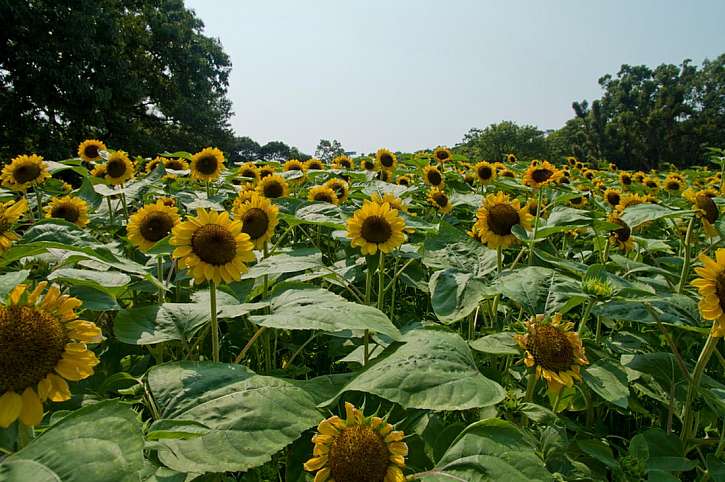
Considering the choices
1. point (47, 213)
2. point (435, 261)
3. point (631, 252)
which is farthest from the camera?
point (631, 252)

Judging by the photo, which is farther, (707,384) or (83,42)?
(83,42)

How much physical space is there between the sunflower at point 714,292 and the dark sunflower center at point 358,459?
102 centimetres

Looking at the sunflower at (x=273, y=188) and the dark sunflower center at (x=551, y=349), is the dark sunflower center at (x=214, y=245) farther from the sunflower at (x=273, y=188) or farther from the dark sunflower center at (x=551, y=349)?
the sunflower at (x=273, y=188)

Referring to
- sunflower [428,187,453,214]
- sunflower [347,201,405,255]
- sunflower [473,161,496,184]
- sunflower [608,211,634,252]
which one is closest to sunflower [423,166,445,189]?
sunflower [473,161,496,184]

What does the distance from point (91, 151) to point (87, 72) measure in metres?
18.1

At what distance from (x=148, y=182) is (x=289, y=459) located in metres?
2.98

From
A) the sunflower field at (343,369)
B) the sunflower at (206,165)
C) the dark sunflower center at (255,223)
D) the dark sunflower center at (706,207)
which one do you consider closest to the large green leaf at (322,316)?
the sunflower field at (343,369)

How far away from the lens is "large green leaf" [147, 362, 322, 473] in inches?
36.4

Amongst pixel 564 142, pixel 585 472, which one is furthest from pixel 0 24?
pixel 564 142

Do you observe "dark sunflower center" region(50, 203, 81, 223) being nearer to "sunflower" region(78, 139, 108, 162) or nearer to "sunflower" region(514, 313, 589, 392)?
"sunflower" region(78, 139, 108, 162)

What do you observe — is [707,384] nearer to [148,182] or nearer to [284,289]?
[284,289]

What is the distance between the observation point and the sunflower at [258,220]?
2332mm

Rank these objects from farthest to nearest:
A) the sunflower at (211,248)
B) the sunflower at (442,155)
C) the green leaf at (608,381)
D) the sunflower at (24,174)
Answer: the sunflower at (442,155), the sunflower at (24,174), the sunflower at (211,248), the green leaf at (608,381)

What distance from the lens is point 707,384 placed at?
1622mm
